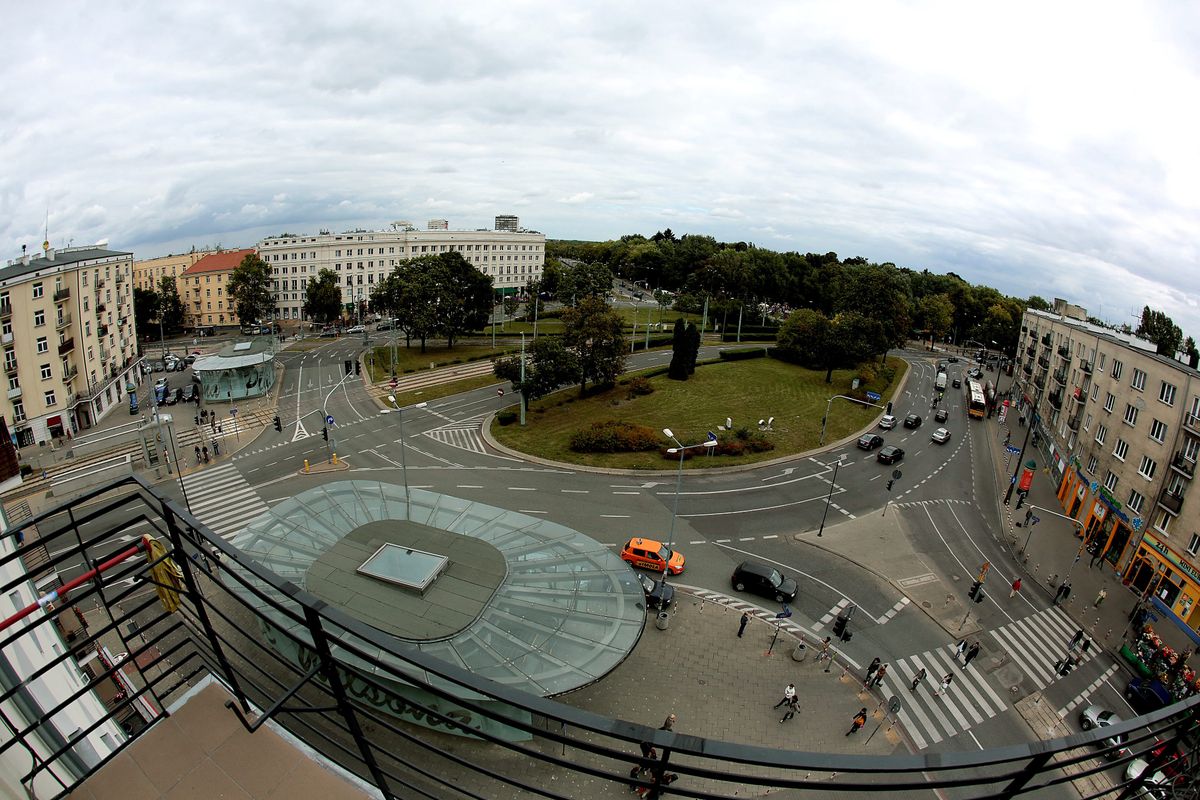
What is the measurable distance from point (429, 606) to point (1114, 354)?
141ft

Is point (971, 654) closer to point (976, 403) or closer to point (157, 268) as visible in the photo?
point (976, 403)

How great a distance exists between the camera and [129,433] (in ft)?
154

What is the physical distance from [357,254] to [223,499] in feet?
259

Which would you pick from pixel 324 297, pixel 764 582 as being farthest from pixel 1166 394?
pixel 324 297

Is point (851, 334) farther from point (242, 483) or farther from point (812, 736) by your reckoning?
point (242, 483)

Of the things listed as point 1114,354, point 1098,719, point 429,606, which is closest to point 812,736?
point 1098,719

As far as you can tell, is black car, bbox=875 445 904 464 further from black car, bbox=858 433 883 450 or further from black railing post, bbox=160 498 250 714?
black railing post, bbox=160 498 250 714

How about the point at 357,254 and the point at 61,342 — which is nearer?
the point at 61,342

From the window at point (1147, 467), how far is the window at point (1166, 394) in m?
3.10

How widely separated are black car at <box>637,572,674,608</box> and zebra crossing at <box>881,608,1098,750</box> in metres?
8.93

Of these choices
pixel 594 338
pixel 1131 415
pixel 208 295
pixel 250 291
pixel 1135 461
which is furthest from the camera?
pixel 208 295

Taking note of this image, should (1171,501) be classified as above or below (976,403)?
Result: above

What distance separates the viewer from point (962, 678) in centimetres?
2455

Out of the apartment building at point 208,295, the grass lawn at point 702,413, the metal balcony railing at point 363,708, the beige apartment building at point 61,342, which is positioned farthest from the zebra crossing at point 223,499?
the apartment building at point 208,295
